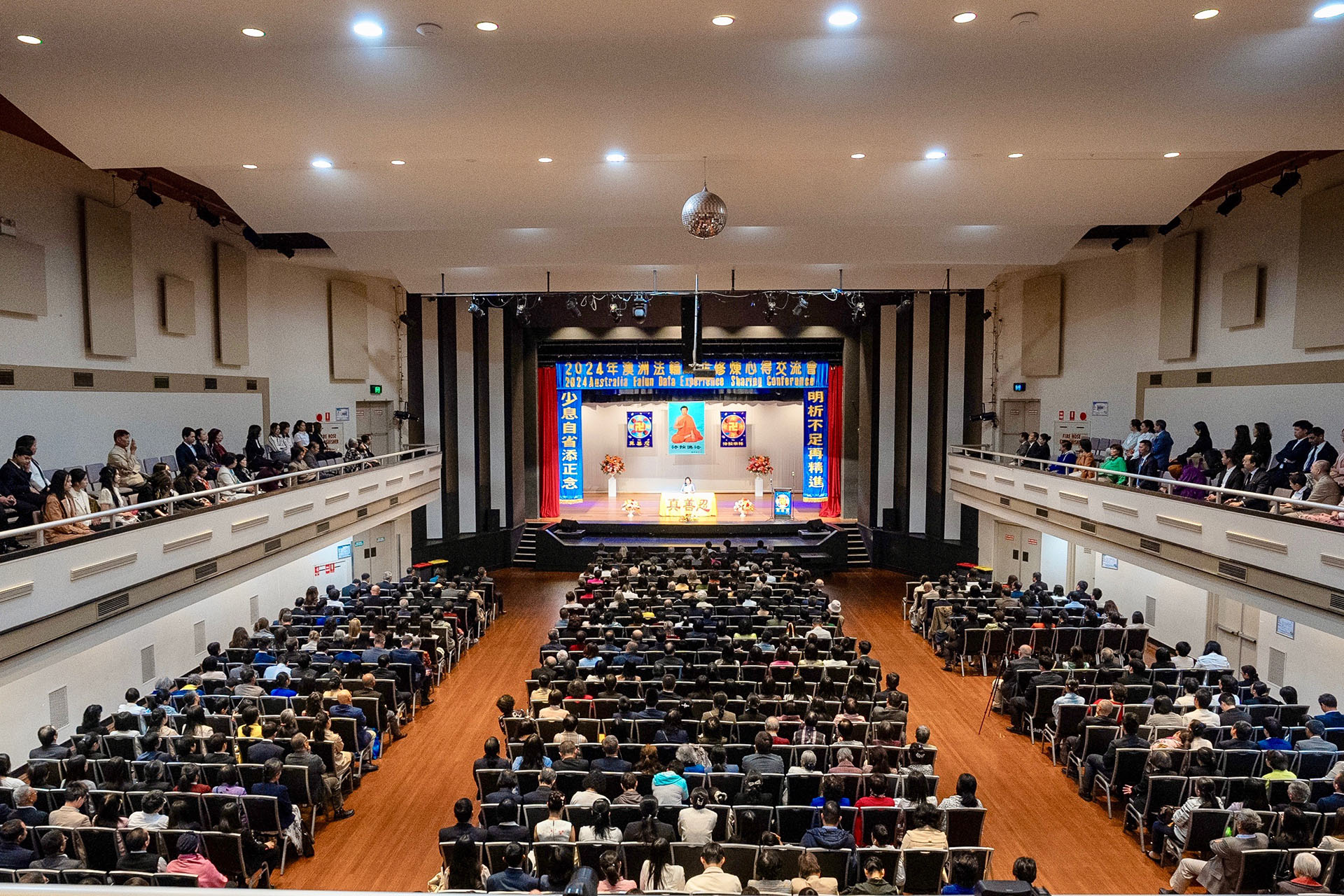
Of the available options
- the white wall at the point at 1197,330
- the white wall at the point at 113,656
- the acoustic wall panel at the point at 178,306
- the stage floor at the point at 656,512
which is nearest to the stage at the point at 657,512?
the stage floor at the point at 656,512

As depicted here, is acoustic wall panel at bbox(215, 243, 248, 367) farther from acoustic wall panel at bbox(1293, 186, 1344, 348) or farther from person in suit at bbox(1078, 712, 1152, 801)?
acoustic wall panel at bbox(1293, 186, 1344, 348)

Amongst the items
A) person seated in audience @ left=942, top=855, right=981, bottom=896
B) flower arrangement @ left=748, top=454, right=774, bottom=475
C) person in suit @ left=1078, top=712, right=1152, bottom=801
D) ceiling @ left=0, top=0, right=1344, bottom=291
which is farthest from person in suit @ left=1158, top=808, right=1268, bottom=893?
flower arrangement @ left=748, top=454, right=774, bottom=475

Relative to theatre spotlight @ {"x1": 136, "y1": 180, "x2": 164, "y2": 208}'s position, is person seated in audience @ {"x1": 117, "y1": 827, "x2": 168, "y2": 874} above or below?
below

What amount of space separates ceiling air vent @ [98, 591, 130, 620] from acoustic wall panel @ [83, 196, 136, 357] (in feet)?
14.9

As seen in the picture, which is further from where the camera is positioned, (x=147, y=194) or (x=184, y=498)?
(x=147, y=194)

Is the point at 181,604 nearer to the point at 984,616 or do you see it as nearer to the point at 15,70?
the point at 15,70

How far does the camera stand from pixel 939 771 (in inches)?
357

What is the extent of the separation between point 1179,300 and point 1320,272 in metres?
3.21

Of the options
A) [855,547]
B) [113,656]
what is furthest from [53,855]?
[855,547]

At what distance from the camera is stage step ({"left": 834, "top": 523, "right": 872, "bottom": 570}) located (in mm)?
21203

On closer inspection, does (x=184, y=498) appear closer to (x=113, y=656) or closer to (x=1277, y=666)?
(x=113, y=656)

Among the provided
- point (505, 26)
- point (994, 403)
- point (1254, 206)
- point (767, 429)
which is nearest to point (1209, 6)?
point (505, 26)

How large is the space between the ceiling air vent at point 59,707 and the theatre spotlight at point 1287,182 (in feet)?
55.8

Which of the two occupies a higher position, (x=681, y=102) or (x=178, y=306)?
(x=681, y=102)
